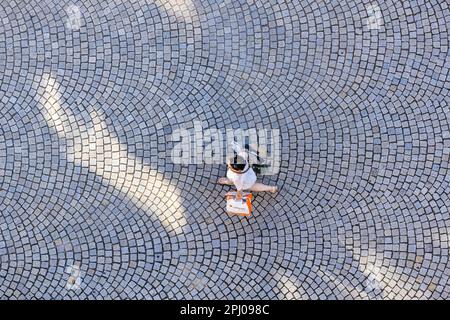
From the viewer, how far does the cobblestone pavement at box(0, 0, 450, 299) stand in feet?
34.0

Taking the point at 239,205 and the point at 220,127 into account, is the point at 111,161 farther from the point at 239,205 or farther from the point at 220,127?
the point at 239,205

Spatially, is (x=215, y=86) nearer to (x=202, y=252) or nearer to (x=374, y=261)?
(x=202, y=252)

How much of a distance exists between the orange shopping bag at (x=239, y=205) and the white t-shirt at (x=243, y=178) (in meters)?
0.18

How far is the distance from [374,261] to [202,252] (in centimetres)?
271

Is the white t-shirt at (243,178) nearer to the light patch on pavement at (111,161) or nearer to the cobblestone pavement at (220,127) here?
the cobblestone pavement at (220,127)

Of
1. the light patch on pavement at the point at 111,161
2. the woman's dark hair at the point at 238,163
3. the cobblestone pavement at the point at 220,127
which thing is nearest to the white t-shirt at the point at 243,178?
the woman's dark hair at the point at 238,163

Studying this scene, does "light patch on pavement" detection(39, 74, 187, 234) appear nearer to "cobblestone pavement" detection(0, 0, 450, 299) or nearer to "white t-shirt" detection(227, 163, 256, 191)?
"cobblestone pavement" detection(0, 0, 450, 299)

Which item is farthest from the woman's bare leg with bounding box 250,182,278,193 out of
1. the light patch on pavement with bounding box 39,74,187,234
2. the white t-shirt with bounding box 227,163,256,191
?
the light patch on pavement with bounding box 39,74,187,234

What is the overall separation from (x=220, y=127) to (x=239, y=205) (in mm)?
1448

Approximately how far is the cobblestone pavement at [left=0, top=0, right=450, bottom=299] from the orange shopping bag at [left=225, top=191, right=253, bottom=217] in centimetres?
37

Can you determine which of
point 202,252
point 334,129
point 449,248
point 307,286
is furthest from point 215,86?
point 449,248

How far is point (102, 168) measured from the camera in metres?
10.7

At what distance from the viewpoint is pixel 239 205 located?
33.1 feet

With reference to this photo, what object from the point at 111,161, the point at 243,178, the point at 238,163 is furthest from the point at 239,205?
the point at 111,161
